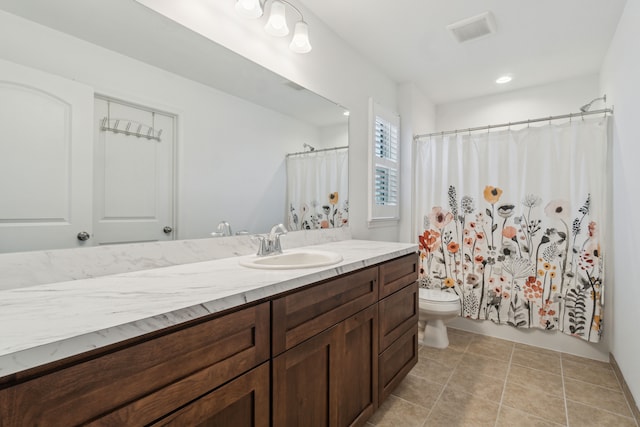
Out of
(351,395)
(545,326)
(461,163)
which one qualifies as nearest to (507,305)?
(545,326)

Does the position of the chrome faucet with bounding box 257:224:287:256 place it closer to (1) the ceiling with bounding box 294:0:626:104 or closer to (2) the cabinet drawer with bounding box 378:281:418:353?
(2) the cabinet drawer with bounding box 378:281:418:353

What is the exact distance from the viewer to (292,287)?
101 cm

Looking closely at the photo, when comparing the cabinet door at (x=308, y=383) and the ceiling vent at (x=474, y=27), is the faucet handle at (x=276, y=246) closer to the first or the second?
the cabinet door at (x=308, y=383)

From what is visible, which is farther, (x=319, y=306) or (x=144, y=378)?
(x=319, y=306)

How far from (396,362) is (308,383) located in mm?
784

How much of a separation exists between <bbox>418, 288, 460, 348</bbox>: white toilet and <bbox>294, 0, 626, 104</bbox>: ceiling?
190cm

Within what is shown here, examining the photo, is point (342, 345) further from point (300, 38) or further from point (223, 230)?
point (300, 38)

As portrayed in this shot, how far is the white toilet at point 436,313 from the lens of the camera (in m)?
2.30

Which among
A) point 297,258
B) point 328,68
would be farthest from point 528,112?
point 297,258

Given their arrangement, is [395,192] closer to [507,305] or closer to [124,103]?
[507,305]

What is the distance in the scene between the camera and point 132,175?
1138 millimetres

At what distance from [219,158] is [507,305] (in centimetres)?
249

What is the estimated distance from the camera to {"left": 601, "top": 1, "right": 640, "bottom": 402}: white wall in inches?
63.9

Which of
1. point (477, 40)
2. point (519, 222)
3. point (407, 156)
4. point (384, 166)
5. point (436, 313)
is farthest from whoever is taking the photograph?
point (407, 156)
